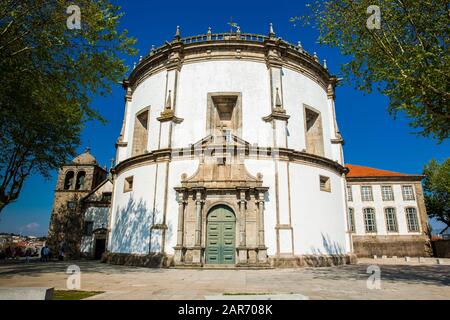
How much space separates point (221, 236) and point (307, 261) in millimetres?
4696

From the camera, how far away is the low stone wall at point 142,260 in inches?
611

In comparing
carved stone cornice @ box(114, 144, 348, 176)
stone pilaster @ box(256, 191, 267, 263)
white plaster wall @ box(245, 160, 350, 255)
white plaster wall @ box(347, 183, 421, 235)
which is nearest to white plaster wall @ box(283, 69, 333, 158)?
carved stone cornice @ box(114, 144, 348, 176)

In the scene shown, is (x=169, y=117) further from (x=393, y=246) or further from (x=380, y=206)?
(x=393, y=246)

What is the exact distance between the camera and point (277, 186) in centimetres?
1627

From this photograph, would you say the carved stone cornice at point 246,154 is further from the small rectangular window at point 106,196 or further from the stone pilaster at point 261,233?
the small rectangular window at point 106,196

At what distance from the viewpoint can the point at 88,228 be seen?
3030 centimetres

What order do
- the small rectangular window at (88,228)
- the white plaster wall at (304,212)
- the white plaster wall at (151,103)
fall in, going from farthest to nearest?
the small rectangular window at (88,228), the white plaster wall at (151,103), the white plaster wall at (304,212)

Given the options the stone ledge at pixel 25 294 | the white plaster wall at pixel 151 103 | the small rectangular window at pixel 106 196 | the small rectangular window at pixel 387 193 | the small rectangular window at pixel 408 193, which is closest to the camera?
the stone ledge at pixel 25 294

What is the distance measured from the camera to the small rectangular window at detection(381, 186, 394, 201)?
118 ft

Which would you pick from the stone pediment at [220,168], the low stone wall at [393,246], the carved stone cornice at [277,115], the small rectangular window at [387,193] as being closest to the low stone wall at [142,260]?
the stone pediment at [220,168]

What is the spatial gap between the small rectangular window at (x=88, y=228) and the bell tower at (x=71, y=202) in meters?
0.43

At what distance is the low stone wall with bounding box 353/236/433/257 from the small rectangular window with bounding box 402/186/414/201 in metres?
4.48
